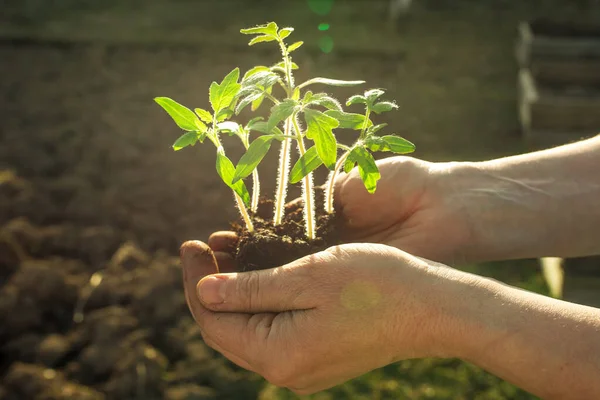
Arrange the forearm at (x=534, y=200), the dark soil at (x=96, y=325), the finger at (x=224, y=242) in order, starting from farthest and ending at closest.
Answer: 1. the dark soil at (x=96, y=325)
2. the forearm at (x=534, y=200)
3. the finger at (x=224, y=242)

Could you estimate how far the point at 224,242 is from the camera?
1.91m

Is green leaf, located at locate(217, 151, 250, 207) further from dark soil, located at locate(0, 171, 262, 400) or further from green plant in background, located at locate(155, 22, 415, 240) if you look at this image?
dark soil, located at locate(0, 171, 262, 400)

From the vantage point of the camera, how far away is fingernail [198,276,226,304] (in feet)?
5.26

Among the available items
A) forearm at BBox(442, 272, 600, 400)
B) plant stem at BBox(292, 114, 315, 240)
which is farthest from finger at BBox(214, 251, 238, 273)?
forearm at BBox(442, 272, 600, 400)

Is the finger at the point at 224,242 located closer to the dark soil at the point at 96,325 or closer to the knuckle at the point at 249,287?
the knuckle at the point at 249,287

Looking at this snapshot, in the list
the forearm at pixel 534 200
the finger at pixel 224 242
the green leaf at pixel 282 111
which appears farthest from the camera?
the forearm at pixel 534 200

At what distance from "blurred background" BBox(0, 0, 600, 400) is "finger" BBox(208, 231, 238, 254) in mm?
880

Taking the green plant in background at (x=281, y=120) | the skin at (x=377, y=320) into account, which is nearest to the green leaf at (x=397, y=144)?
the green plant in background at (x=281, y=120)

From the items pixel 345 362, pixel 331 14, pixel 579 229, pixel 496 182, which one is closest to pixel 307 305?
pixel 345 362

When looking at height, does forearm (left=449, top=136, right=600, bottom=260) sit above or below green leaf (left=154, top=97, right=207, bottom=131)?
below

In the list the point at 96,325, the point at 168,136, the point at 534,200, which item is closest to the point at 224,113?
the point at 534,200

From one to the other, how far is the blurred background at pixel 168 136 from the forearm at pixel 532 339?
3.80ft

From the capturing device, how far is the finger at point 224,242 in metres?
1.90

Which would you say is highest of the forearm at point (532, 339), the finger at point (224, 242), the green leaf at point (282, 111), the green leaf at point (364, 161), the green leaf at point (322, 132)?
the green leaf at point (282, 111)
